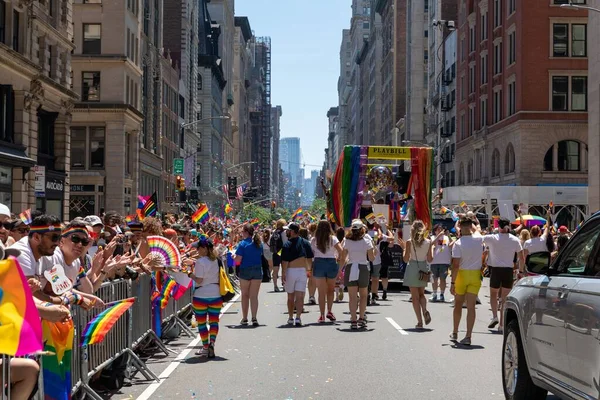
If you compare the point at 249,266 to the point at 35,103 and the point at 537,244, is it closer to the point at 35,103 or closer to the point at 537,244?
the point at 537,244

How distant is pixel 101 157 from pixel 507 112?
24800 mm

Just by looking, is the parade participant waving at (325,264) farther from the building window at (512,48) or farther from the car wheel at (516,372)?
the building window at (512,48)

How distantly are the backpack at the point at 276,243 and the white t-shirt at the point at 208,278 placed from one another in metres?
12.3

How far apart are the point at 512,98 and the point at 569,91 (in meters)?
3.92

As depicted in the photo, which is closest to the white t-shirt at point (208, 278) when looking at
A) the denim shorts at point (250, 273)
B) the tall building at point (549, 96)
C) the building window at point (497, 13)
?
the denim shorts at point (250, 273)

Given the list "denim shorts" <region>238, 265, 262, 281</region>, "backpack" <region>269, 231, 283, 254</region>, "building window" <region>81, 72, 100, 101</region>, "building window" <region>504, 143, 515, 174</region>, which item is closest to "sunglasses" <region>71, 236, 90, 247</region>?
"denim shorts" <region>238, 265, 262, 281</region>

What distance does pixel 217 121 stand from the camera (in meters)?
112

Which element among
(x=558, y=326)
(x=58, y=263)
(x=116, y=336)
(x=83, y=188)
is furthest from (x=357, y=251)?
(x=83, y=188)

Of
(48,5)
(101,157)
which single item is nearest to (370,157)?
(48,5)

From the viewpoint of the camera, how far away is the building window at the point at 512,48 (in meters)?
56.9

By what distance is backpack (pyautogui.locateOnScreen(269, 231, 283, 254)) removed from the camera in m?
26.5

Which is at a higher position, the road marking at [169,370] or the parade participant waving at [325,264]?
the parade participant waving at [325,264]

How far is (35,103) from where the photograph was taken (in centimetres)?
3734

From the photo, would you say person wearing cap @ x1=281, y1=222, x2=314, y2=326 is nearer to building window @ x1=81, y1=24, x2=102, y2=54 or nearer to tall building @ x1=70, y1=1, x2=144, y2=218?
tall building @ x1=70, y1=1, x2=144, y2=218
